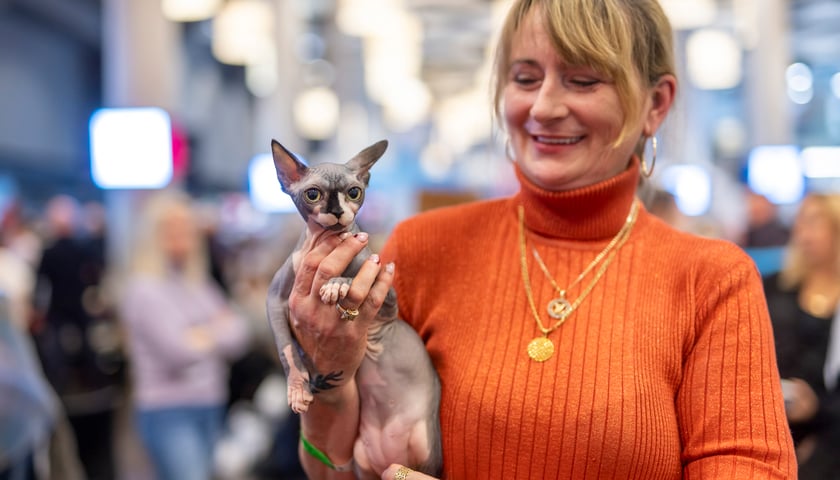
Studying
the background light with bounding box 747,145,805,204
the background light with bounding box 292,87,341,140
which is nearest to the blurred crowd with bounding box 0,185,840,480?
the background light with bounding box 747,145,805,204

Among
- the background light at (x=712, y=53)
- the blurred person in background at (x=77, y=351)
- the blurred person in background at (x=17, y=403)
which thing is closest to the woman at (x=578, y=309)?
the blurred person in background at (x=17, y=403)

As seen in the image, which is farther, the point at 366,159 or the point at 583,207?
the point at 583,207

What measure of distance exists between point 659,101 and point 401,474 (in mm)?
874

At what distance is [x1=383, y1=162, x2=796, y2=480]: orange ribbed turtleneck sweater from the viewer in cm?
154

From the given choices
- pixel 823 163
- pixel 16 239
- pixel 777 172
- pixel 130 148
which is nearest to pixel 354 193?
pixel 130 148

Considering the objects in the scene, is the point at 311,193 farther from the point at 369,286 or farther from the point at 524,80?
the point at 524,80

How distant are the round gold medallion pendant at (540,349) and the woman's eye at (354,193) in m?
0.49

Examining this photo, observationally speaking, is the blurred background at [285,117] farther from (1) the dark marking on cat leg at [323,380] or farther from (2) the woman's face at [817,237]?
(1) the dark marking on cat leg at [323,380]

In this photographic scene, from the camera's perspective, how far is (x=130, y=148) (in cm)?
674

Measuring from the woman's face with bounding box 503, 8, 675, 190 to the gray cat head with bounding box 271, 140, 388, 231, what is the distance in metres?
0.39

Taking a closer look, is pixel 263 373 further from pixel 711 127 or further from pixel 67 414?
pixel 711 127

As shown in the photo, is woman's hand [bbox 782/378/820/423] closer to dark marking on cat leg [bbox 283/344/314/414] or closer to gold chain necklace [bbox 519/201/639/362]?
gold chain necklace [bbox 519/201/639/362]

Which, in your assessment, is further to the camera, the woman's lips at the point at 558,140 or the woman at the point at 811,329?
the woman at the point at 811,329

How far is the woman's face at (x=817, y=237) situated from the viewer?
410 cm
